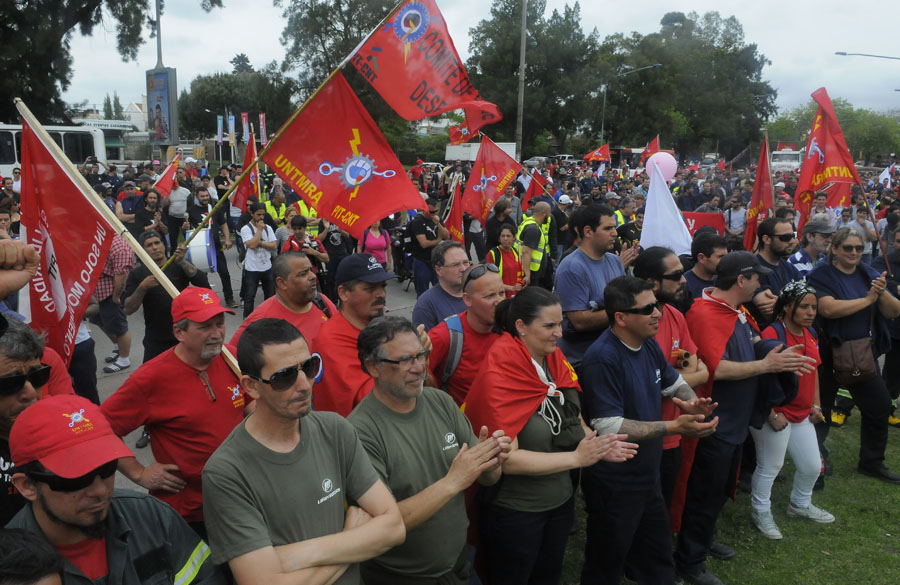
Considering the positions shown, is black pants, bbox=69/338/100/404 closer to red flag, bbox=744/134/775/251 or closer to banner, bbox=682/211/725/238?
red flag, bbox=744/134/775/251

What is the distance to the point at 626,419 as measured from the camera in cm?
352

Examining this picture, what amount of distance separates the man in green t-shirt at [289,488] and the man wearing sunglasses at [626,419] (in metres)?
1.47

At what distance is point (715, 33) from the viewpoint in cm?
7881

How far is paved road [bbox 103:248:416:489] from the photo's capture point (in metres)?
5.99

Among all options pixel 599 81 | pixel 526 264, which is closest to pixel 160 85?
pixel 526 264

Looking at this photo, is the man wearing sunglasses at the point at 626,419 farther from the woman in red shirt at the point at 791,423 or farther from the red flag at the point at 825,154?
the red flag at the point at 825,154

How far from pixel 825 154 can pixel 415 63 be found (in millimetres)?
5785

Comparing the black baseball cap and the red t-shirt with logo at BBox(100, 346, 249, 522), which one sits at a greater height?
the black baseball cap

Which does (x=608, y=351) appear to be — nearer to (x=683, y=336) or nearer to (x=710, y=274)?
(x=683, y=336)

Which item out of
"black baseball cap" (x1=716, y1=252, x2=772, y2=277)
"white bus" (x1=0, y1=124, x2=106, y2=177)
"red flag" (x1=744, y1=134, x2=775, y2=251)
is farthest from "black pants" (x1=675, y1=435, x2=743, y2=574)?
"white bus" (x1=0, y1=124, x2=106, y2=177)

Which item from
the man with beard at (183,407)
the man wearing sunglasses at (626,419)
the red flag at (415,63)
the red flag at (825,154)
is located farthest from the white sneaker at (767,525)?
the red flag at (825,154)

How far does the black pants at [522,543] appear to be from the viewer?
10.7 ft

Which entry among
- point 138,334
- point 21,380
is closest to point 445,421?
point 21,380

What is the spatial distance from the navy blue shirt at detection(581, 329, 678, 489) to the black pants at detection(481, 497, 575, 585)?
332mm
